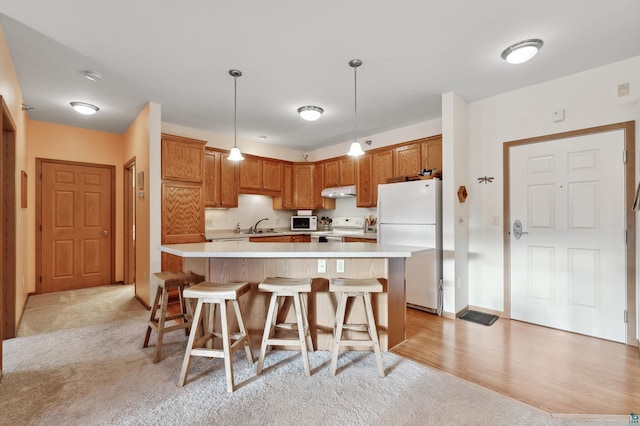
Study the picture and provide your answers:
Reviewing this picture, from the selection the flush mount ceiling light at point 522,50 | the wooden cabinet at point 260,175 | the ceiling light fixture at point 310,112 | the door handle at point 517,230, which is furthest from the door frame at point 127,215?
the door handle at point 517,230

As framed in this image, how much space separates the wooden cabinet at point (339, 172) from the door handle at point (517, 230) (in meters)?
2.41

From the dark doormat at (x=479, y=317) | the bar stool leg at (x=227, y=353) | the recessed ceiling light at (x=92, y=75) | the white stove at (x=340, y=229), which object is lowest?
the dark doormat at (x=479, y=317)

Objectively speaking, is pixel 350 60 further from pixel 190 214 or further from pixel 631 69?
pixel 190 214

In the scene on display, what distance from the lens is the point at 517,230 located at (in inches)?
128

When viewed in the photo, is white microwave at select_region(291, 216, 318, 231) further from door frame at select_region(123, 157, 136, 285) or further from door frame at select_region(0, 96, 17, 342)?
door frame at select_region(0, 96, 17, 342)

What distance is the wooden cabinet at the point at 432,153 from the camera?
3.83 m

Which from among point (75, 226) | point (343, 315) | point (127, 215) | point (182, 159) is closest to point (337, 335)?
point (343, 315)

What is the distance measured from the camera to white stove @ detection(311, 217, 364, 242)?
4.93m

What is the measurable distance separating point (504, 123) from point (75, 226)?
617cm

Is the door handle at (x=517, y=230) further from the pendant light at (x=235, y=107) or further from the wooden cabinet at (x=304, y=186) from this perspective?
the wooden cabinet at (x=304, y=186)

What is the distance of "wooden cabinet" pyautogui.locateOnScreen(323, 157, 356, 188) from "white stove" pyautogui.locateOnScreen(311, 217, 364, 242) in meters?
0.67

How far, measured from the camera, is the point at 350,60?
263 cm

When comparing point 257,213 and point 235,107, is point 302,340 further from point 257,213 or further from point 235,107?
point 257,213

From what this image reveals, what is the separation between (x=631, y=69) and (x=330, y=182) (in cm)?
385
